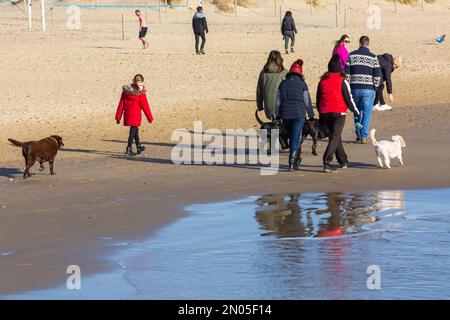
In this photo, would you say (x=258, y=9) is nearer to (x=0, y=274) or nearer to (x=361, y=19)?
(x=361, y=19)

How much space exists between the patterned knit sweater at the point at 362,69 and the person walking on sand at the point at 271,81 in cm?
144

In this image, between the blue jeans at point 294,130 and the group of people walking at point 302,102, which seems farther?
the blue jeans at point 294,130

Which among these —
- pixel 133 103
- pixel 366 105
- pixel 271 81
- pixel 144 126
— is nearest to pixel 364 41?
pixel 366 105

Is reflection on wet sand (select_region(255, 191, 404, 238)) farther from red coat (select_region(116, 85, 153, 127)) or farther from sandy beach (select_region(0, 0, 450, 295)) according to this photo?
red coat (select_region(116, 85, 153, 127))

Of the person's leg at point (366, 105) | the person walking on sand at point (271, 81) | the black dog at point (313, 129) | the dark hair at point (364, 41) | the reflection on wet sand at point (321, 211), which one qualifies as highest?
the dark hair at point (364, 41)

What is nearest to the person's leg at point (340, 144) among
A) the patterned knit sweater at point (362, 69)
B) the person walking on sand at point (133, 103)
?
the patterned knit sweater at point (362, 69)

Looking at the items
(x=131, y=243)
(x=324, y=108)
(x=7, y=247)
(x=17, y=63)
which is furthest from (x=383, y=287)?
(x=17, y=63)

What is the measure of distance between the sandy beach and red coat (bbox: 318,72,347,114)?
3.08 feet

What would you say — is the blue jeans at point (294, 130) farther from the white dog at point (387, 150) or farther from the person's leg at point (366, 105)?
the person's leg at point (366, 105)

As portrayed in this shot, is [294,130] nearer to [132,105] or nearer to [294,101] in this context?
[294,101]

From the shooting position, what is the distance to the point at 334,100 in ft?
49.4

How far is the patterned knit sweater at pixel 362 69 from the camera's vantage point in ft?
56.4

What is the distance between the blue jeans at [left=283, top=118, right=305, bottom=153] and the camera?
15188 millimetres

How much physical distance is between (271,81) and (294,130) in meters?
1.24
